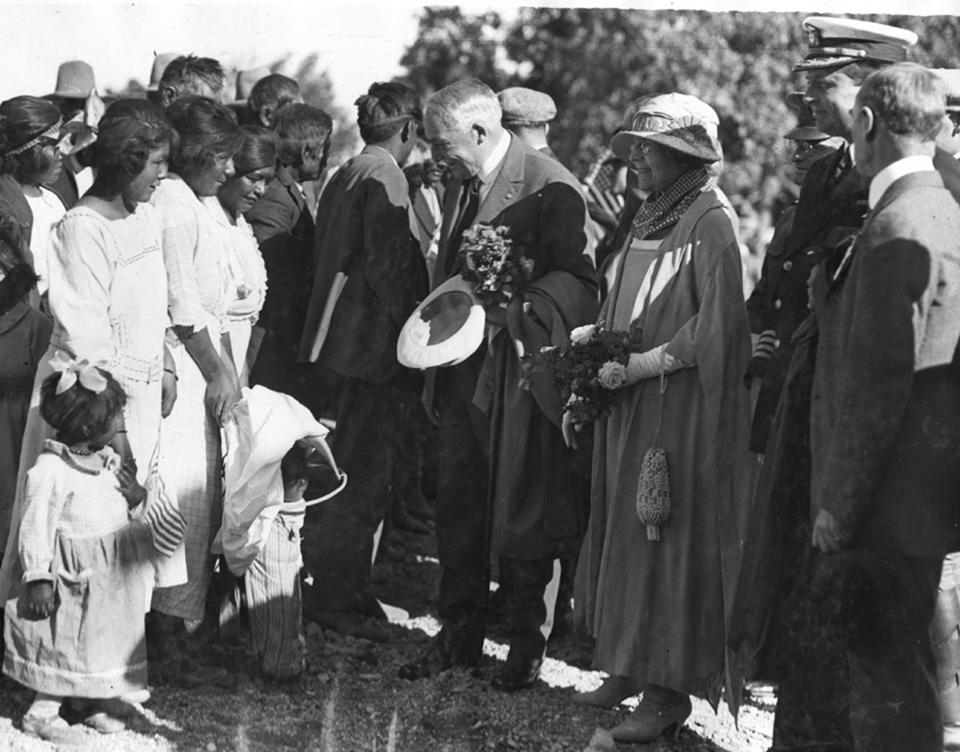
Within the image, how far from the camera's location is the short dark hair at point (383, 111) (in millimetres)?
7105

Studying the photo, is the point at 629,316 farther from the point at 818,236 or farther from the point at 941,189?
the point at 941,189

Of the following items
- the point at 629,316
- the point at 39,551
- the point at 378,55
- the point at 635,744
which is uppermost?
the point at 378,55

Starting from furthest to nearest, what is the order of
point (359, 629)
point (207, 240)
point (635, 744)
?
point (359, 629) → point (207, 240) → point (635, 744)

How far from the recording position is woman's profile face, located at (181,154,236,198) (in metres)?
6.09

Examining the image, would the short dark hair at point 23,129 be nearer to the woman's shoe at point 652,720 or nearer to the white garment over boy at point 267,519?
the white garment over boy at point 267,519

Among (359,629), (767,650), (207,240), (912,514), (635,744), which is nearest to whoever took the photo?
(912,514)

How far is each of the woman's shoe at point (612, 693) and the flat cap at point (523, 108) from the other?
120 inches

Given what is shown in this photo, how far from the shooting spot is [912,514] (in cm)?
414

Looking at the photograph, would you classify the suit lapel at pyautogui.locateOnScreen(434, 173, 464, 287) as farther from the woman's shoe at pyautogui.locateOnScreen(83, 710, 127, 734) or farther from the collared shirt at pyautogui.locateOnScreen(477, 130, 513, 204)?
the woman's shoe at pyautogui.locateOnScreen(83, 710, 127, 734)

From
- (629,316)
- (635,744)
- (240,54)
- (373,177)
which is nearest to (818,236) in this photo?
(629,316)

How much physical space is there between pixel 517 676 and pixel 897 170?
2899mm

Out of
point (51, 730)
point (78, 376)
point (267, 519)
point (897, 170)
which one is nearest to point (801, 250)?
point (897, 170)

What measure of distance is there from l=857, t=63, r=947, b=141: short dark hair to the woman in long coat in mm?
1197

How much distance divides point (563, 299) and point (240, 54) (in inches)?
191
